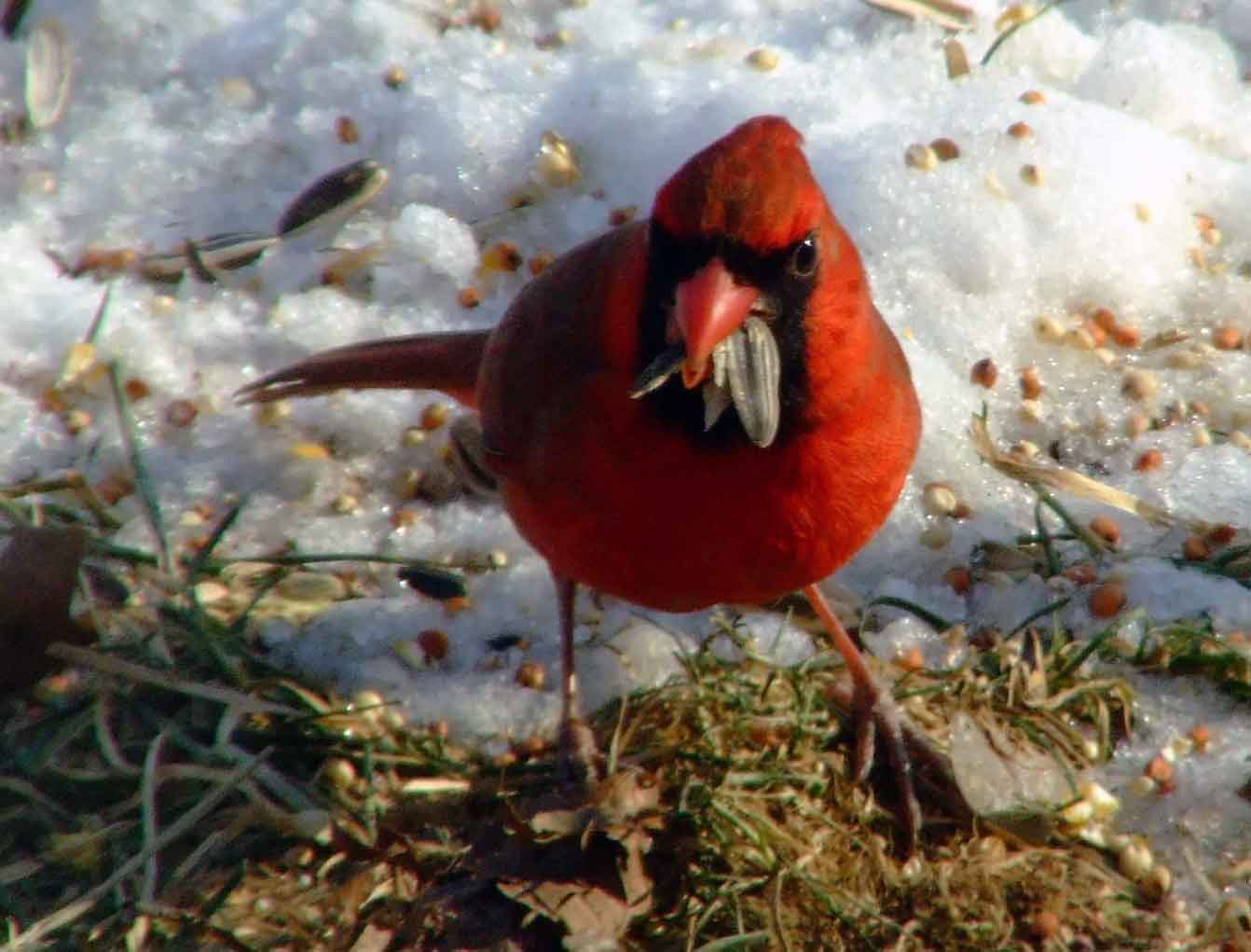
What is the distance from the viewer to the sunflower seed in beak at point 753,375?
2.17m

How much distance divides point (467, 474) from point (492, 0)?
1493mm

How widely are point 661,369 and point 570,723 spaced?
2.63ft

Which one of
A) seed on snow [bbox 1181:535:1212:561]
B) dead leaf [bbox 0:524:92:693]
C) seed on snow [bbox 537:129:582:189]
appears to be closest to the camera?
dead leaf [bbox 0:524:92:693]

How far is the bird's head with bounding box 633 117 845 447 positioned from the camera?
83.3 inches

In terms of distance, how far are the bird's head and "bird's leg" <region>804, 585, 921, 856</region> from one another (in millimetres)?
687

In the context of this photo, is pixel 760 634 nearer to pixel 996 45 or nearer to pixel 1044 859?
pixel 1044 859

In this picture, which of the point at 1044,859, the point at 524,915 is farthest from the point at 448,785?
the point at 1044,859

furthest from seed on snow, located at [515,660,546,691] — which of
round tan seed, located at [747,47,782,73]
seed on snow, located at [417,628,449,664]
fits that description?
round tan seed, located at [747,47,782,73]

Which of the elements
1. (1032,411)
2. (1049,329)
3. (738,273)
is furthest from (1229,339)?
(738,273)

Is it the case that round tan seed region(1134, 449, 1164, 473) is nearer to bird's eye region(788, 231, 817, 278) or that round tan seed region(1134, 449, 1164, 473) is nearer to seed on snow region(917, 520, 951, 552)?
seed on snow region(917, 520, 951, 552)

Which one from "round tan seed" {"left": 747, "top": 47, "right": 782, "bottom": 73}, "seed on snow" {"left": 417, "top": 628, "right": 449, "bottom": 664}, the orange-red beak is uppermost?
the orange-red beak

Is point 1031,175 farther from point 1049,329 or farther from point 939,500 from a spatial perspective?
point 939,500

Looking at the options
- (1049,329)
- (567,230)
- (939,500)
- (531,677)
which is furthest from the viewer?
(567,230)

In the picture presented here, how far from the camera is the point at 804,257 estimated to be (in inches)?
87.2
